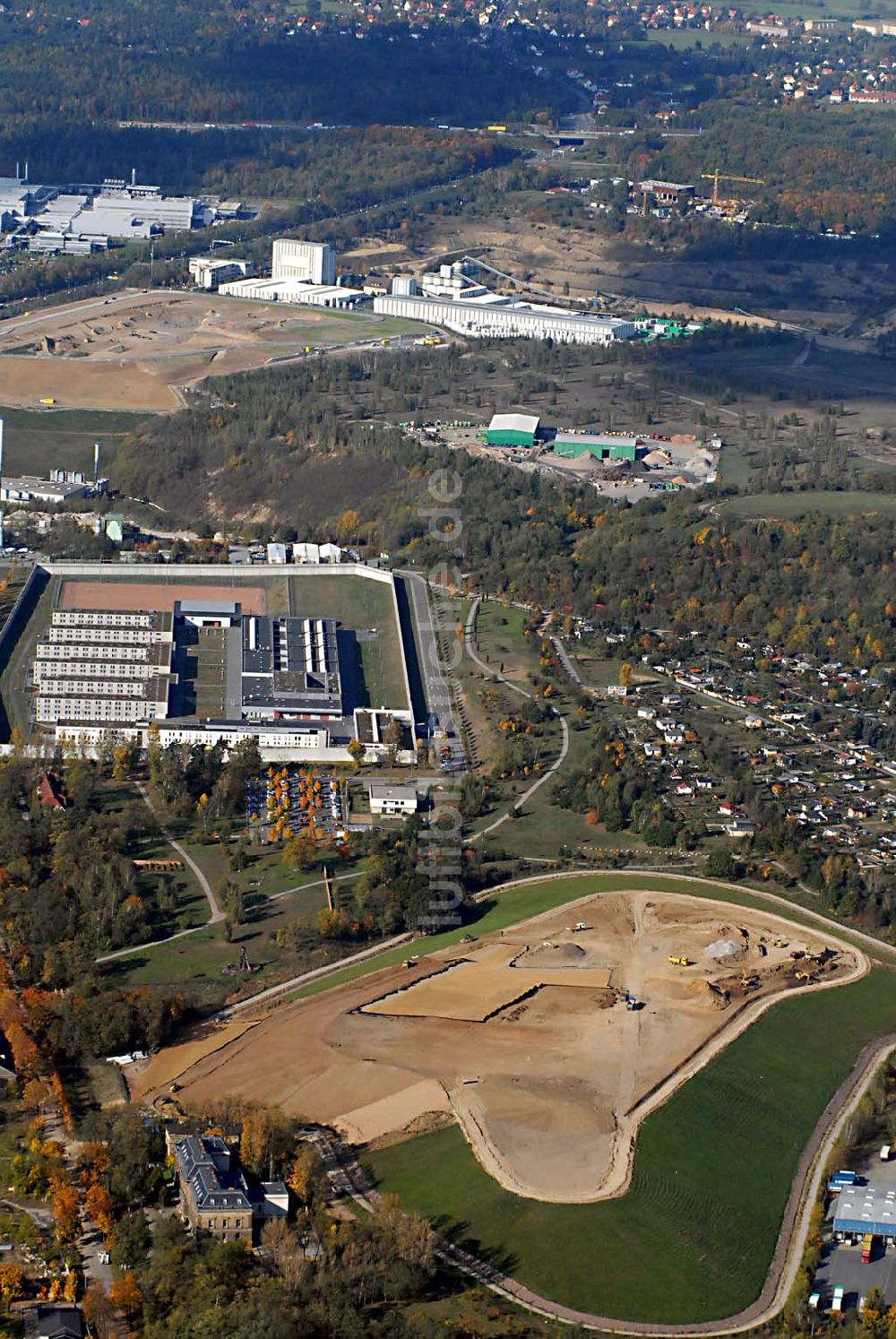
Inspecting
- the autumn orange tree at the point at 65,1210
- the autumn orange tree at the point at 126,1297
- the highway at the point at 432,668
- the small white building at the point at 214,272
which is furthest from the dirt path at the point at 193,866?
the small white building at the point at 214,272

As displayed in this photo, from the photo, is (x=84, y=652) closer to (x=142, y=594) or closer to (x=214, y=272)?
(x=142, y=594)

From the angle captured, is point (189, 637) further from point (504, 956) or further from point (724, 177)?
point (724, 177)

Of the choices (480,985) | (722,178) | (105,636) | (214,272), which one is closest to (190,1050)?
(480,985)

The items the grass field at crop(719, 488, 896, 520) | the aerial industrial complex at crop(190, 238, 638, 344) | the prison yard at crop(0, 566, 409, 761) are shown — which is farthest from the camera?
the aerial industrial complex at crop(190, 238, 638, 344)

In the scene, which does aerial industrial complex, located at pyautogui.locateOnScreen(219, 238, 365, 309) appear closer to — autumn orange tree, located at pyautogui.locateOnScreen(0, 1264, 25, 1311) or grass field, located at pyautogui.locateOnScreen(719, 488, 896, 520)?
grass field, located at pyautogui.locateOnScreen(719, 488, 896, 520)

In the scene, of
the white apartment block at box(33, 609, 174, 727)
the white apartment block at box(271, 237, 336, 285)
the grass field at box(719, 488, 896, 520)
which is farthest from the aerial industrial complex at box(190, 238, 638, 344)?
the white apartment block at box(33, 609, 174, 727)

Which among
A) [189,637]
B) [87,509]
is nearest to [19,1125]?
[189,637]
